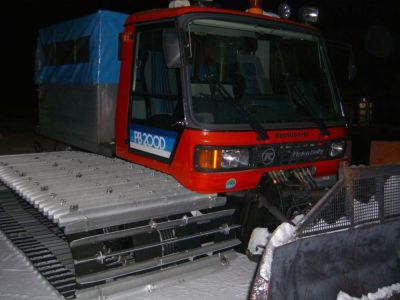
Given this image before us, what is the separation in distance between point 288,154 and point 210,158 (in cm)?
88

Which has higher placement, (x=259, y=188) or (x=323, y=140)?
(x=323, y=140)

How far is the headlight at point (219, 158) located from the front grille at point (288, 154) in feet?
0.56

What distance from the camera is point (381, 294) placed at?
343 cm

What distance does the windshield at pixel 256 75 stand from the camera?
148 inches

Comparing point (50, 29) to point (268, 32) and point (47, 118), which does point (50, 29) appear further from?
point (268, 32)

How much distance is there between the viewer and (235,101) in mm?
3783

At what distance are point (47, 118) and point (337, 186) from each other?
449cm

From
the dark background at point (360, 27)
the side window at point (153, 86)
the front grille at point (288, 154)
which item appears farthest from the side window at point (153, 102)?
the dark background at point (360, 27)

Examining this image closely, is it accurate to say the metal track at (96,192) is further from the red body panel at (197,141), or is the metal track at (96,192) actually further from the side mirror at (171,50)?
the side mirror at (171,50)

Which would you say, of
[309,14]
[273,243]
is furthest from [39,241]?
[309,14]

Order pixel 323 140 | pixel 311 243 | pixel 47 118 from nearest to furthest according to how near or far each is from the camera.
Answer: pixel 311 243, pixel 323 140, pixel 47 118

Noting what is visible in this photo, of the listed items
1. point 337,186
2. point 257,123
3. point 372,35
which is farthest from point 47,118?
point 372,35

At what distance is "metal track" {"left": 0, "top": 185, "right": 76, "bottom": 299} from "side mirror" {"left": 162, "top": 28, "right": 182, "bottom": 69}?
2.17 meters

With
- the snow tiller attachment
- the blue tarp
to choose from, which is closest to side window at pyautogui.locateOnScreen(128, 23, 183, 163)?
the blue tarp
